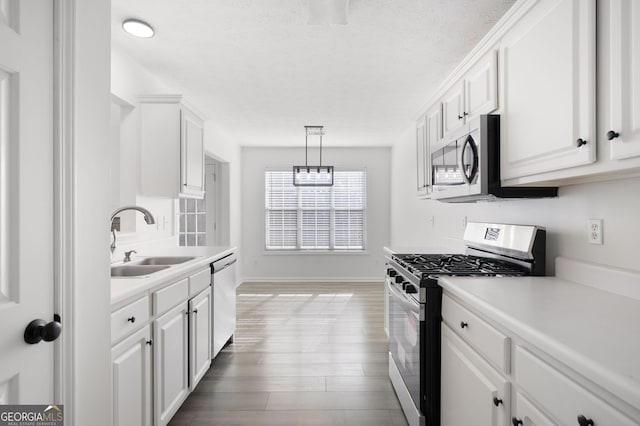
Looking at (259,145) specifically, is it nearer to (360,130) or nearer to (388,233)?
(360,130)

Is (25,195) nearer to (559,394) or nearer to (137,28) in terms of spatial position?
(559,394)

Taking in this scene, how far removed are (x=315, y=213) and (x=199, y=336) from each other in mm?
4018

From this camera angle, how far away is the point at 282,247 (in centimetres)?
616

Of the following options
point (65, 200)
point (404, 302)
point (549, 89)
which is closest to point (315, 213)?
point (404, 302)

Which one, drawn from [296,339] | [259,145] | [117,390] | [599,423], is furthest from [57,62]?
[259,145]

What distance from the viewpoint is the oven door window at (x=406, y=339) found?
1.75 meters

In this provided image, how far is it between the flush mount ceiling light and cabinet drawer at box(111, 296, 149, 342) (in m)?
1.83

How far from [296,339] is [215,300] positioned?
107 centimetres

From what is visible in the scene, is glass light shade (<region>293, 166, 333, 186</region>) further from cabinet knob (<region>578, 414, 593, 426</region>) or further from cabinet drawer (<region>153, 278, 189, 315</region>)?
cabinet knob (<region>578, 414, 593, 426</region>)

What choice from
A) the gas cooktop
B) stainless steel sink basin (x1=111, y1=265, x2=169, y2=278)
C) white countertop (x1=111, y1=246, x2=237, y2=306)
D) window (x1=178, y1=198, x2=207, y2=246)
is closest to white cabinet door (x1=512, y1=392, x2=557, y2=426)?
the gas cooktop

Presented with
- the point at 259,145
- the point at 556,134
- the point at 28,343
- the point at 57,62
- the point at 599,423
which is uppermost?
the point at 259,145

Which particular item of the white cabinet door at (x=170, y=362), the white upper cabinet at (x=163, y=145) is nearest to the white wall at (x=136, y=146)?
the white upper cabinet at (x=163, y=145)

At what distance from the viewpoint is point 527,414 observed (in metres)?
1.00

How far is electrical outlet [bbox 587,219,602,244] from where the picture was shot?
1.49 meters
